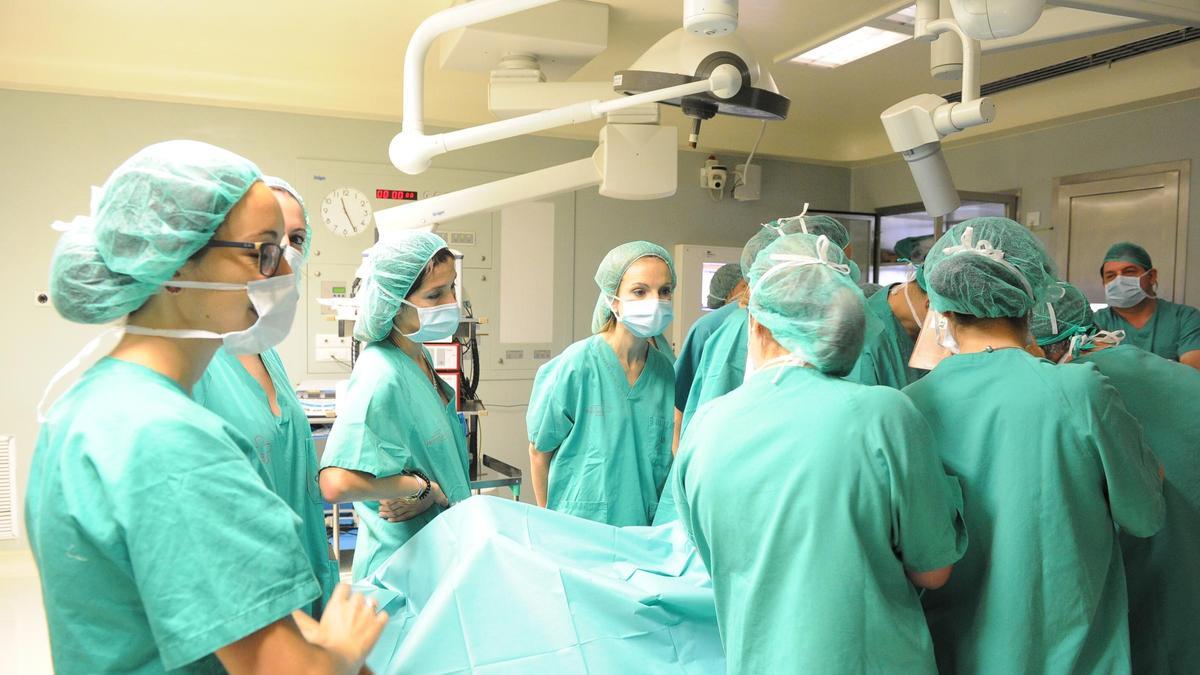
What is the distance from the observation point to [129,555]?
33.4 inches

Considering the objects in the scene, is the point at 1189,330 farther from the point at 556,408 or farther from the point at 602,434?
the point at 556,408

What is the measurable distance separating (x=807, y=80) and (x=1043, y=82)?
125 cm

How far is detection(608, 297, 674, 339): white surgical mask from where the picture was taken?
2.46 m

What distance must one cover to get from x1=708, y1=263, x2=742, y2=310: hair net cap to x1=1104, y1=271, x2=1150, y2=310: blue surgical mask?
5.78ft

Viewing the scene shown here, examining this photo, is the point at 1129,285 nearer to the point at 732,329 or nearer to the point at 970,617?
the point at 732,329

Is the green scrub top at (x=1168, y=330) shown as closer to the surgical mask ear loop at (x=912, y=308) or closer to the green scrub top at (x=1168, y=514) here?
the surgical mask ear loop at (x=912, y=308)

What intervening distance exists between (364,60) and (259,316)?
11.6ft

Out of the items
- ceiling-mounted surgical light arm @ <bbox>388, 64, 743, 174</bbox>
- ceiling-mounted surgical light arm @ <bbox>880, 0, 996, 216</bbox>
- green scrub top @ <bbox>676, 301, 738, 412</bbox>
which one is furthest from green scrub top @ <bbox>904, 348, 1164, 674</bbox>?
green scrub top @ <bbox>676, 301, 738, 412</bbox>

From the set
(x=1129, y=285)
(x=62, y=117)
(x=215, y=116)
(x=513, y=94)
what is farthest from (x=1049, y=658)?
(x=62, y=117)

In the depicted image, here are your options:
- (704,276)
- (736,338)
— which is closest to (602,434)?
(736,338)

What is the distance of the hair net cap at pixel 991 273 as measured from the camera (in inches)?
55.9

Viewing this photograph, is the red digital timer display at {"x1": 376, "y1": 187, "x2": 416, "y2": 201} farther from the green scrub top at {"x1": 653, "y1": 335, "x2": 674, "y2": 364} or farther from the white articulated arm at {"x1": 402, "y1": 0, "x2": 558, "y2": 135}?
the white articulated arm at {"x1": 402, "y1": 0, "x2": 558, "y2": 135}

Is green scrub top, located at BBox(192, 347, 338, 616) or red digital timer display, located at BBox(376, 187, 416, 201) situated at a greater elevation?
red digital timer display, located at BBox(376, 187, 416, 201)

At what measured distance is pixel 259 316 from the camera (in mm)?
1045
